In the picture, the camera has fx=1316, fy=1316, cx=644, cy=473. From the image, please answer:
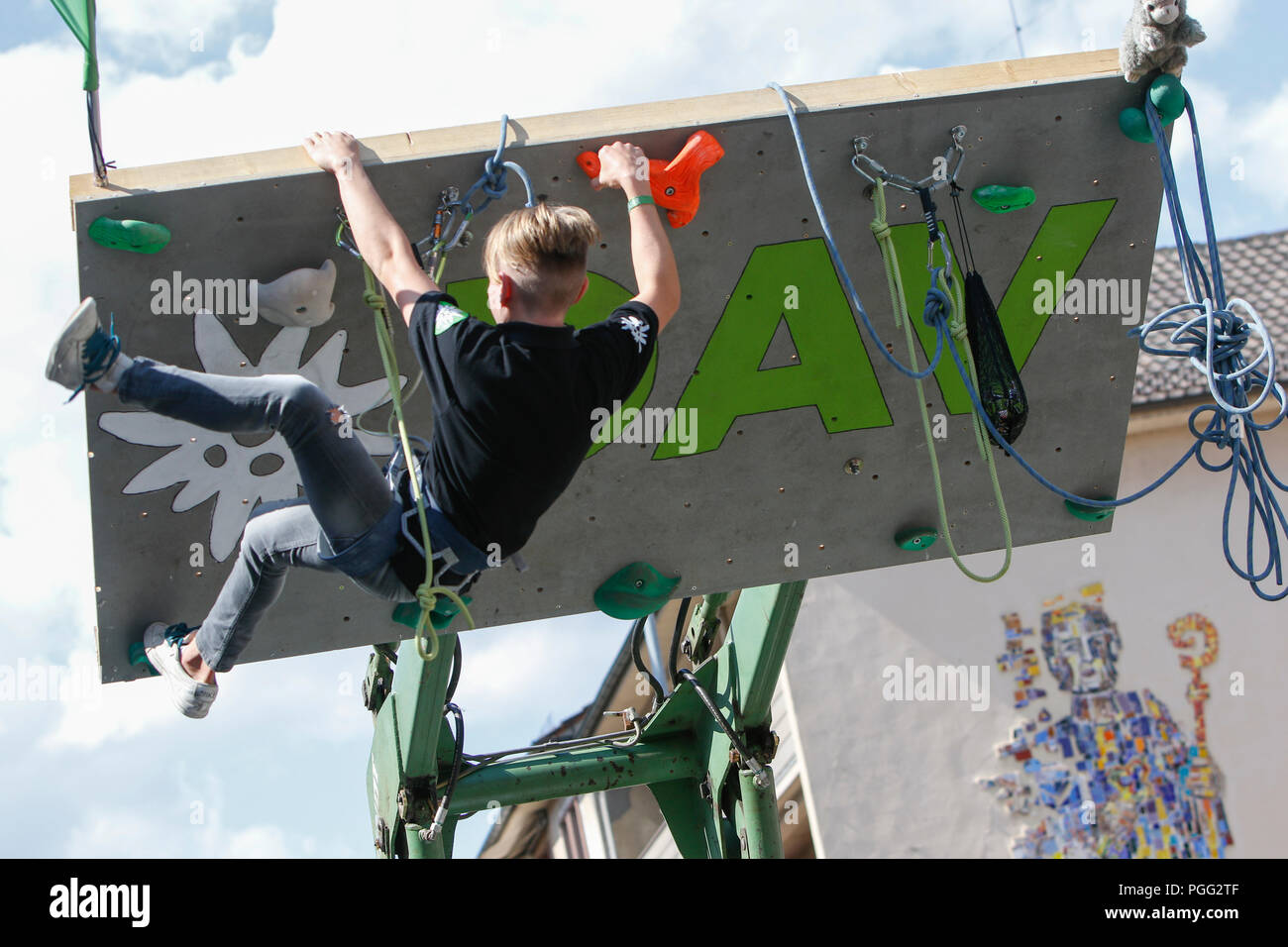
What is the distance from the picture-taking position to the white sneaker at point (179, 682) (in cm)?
397

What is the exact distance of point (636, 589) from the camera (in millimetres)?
4836

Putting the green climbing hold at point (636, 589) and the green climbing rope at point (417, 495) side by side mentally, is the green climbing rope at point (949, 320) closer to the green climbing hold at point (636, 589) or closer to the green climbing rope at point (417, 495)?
the green climbing hold at point (636, 589)

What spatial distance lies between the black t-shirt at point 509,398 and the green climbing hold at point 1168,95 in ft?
5.96

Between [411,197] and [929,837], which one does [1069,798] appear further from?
[411,197]

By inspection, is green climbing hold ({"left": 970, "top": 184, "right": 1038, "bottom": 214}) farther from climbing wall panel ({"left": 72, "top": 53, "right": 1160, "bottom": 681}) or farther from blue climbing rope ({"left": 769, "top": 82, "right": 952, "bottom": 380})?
blue climbing rope ({"left": 769, "top": 82, "right": 952, "bottom": 380})

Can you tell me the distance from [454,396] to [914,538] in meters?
2.27

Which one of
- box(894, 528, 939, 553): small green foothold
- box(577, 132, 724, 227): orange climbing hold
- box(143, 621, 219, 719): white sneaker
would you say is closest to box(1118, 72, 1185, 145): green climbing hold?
box(577, 132, 724, 227): orange climbing hold

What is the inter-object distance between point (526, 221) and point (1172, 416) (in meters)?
12.1

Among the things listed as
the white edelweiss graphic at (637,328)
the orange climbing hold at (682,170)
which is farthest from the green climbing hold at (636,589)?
the white edelweiss graphic at (637,328)

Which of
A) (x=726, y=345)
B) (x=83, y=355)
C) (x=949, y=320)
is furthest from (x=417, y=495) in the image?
(x=949, y=320)

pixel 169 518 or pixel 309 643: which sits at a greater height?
Answer: pixel 169 518
